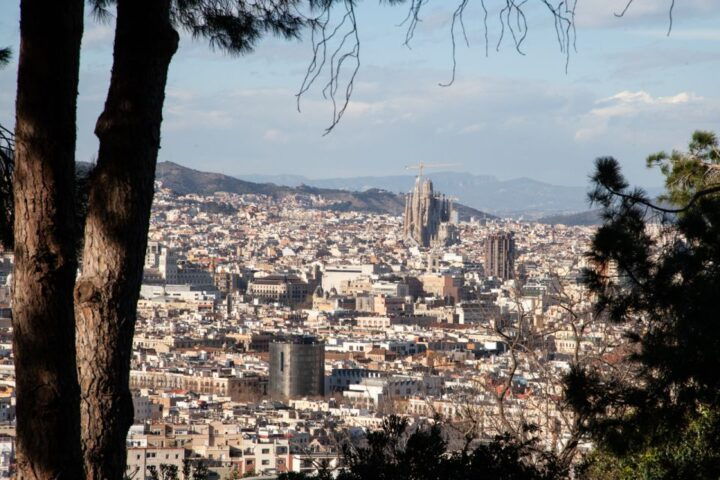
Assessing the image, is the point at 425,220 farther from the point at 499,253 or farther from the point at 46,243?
the point at 46,243

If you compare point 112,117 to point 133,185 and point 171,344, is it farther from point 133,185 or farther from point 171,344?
point 171,344

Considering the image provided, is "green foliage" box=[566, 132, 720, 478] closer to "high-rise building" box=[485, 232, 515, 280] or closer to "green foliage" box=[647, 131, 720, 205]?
"green foliage" box=[647, 131, 720, 205]

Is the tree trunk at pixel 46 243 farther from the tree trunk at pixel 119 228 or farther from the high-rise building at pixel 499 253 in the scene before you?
the high-rise building at pixel 499 253

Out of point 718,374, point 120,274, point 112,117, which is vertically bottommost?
point 718,374

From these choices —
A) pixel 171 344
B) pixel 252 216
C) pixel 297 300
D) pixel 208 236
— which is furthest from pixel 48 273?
pixel 252 216

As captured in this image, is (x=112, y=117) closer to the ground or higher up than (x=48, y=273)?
higher up
